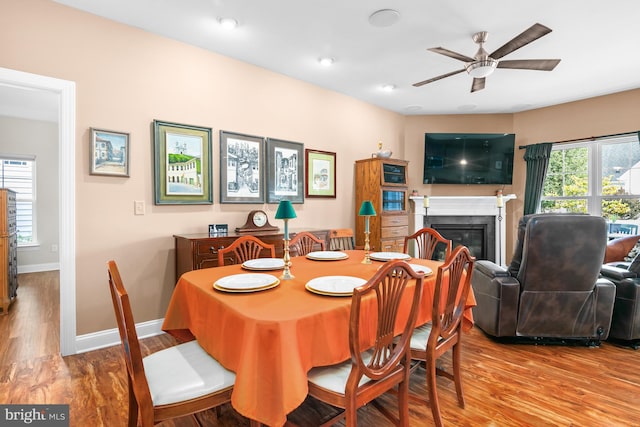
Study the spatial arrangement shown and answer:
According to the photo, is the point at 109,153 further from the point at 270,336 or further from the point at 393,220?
the point at 393,220

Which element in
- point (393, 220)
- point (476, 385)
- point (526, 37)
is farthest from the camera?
point (393, 220)

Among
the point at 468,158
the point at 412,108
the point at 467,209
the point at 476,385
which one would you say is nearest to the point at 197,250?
the point at 476,385

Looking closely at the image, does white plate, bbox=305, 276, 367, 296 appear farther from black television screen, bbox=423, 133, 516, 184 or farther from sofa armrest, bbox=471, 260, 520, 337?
black television screen, bbox=423, 133, 516, 184

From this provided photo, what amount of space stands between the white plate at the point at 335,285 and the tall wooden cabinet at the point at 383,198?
9.62 feet

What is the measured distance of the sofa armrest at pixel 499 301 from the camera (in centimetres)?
271

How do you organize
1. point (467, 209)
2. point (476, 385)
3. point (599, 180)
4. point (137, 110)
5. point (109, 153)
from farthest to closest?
point (467, 209) → point (599, 180) → point (137, 110) → point (109, 153) → point (476, 385)

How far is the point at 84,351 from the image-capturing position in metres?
2.66

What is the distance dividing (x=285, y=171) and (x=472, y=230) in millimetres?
3639

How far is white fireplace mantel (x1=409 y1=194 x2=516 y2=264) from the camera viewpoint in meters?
5.51

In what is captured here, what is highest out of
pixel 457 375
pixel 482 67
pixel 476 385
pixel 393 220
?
pixel 482 67

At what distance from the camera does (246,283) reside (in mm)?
1624

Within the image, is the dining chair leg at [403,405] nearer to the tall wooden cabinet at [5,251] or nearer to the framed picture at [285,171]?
the framed picture at [285,171]

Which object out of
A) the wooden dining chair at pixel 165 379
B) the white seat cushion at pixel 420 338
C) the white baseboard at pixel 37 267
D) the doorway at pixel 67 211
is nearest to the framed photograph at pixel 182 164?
the doorway at pixel 67 211

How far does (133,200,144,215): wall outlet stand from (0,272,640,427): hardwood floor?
118 cm
